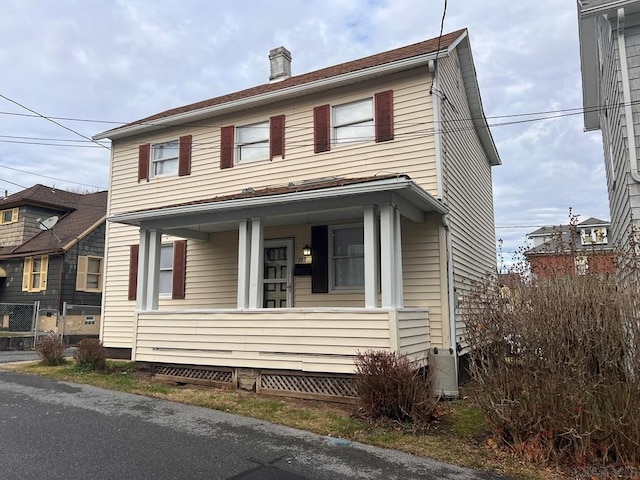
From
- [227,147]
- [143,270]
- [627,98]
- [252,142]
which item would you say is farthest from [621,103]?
[143,270]

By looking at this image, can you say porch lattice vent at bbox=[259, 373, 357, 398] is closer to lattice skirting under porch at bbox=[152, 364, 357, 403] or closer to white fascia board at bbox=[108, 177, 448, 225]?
lattice skirting under porch at bbox=[152, 364, 357, 403]

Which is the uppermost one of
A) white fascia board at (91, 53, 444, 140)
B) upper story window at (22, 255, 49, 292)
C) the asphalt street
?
white fascia board at (91, 53, 444, 140)

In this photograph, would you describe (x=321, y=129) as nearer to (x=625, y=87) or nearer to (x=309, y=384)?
(x=309, y=384)

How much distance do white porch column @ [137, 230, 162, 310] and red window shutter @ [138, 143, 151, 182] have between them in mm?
3054

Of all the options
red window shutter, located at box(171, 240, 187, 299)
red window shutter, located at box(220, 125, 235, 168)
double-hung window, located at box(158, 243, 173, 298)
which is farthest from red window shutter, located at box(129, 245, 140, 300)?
red window shutter, located at box(220, 125, 235, 168)

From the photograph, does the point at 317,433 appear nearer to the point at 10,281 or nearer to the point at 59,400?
the point at 59,400

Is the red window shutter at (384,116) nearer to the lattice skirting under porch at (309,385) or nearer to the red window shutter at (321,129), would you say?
the red window shutter at (321,129)

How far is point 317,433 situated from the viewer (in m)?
5.64

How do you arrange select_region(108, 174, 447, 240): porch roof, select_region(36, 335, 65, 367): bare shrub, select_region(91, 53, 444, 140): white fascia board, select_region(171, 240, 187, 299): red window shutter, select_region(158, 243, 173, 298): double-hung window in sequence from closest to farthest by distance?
select_region(108, 174, 447, 240): porch roof < select_region(91, 53, 444, 140): white fascia board < select_region(36, 335, 65, 367): bare shrub < select_region(171, 240, 187, 299): red window shutter < select_region(158, 243, 173, 298): double-hung window

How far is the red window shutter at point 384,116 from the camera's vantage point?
9078 millimetres

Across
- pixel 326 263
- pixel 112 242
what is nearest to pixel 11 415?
pixel 326 263

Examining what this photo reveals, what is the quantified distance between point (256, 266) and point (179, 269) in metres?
3.65

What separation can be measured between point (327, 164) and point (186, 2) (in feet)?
15.5

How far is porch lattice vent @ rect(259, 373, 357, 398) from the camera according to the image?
7.07 metres
